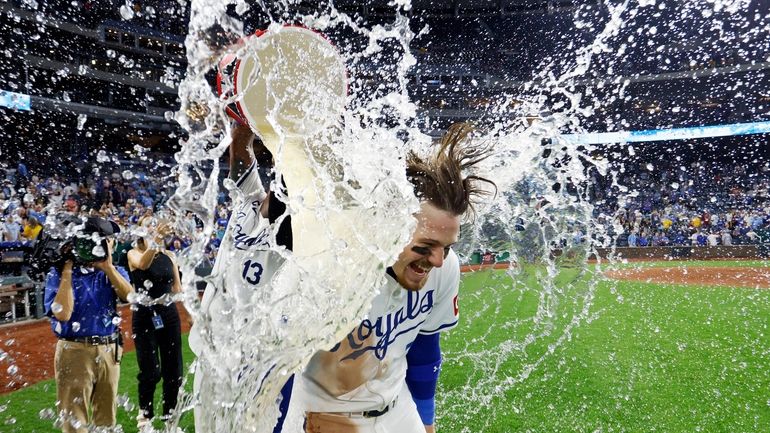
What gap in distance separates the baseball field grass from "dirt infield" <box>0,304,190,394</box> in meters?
0.52

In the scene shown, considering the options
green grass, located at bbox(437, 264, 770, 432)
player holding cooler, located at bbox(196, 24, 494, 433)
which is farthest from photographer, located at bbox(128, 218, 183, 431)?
green grass, located at bbox(437, 264, 770, 432)

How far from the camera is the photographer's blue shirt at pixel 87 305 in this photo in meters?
3.58

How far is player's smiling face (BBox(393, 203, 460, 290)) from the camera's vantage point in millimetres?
1776

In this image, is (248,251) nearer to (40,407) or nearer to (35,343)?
(40,407)

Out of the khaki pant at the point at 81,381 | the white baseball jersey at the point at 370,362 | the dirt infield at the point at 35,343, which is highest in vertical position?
the white baseball jersey at the point at 370,362

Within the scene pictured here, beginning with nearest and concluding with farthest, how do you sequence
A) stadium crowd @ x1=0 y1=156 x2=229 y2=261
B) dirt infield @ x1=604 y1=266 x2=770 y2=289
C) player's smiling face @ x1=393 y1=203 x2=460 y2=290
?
1. player's smiling face @ x1=393 y1=203 x2=460 y2=290
2. stadium crowd @ x1=0 y1=156 x2=229 y2=261
3. dirt infield @ x1=604 y1=266 x2=770 y2=289

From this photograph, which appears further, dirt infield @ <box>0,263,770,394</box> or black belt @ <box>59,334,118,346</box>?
dirt infield @ <box>0,263,770,394</box>

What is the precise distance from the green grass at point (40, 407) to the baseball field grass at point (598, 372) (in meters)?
0.01

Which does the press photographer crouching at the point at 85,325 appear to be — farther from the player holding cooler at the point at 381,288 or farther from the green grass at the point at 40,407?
the player holding cooler at the point at 381,288

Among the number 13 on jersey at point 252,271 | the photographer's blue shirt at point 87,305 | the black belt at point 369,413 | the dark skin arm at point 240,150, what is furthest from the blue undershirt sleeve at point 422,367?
the photographer's blue shirt at point 87,305

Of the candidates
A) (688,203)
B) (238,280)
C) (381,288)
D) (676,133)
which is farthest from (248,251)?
(676,133)

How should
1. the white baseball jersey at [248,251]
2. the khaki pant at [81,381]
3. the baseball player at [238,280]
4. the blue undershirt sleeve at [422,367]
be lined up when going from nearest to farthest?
the baseball player at [238,280] → the white baseball jersey at [248,251] → the blue undershirt sleeve at [422,367] → the khaki pant at [81,381]

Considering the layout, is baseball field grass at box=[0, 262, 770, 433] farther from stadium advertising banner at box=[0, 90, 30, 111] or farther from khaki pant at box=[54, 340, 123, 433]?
stadium advertising banner at box=[0, 90, 30, 111]

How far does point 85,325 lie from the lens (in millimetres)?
3631
